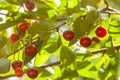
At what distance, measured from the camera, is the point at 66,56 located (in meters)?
1.16

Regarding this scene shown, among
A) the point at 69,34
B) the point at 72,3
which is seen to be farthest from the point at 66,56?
the point at 72,3

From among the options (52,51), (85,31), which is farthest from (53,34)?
(85,31)

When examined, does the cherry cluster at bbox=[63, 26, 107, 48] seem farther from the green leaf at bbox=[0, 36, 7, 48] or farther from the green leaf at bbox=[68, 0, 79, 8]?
the green leaf at bbox=[0, 36, 7, 48]

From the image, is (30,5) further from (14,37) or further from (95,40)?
(95,40)

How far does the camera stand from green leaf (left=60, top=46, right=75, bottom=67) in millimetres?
1146

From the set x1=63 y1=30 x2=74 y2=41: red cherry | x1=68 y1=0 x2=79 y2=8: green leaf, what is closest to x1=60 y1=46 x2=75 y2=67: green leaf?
x1=63 y1=30 x2=74 y2=41: red cherry

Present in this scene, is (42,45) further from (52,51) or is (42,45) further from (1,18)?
(1,18)

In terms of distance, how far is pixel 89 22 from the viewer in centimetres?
109

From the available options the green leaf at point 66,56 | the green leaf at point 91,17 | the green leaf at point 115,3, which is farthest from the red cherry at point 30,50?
the green leaf at point 115,3

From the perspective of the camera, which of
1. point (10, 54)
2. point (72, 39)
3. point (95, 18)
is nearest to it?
point (95, 18)

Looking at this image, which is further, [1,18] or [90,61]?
[1,18]

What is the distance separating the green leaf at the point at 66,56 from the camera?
45.1 inches

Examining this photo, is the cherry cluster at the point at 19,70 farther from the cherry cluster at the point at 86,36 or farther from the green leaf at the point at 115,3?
the green leaf at the point at 115,3

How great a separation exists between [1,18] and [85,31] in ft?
1.49
